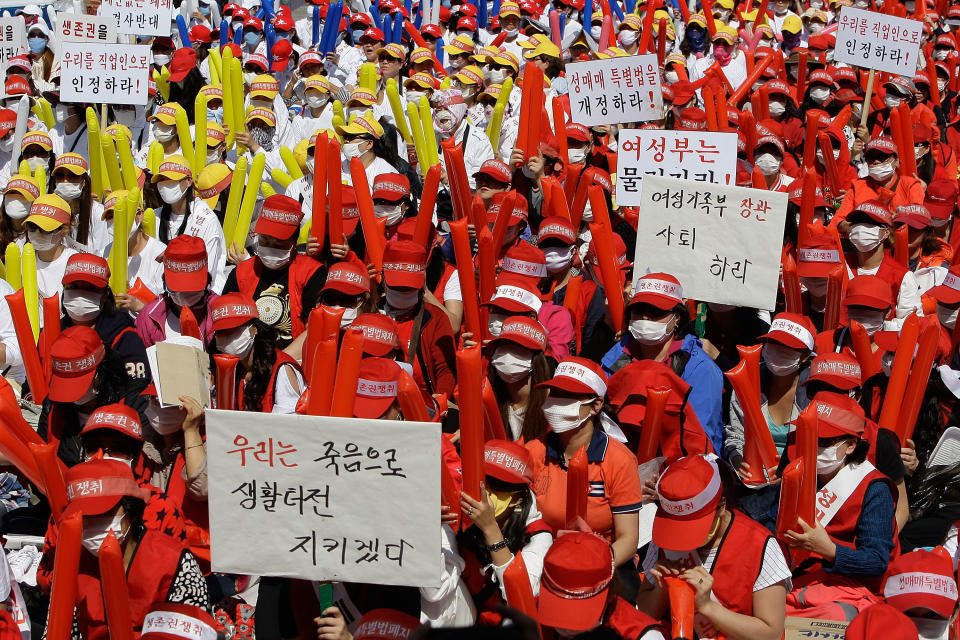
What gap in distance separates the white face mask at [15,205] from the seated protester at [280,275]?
2.01 metres

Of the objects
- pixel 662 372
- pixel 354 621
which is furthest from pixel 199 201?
pixel 354 621

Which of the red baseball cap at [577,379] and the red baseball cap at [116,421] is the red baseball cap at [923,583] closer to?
the red baseball cap at [577,379]

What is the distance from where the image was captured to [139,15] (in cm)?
1068

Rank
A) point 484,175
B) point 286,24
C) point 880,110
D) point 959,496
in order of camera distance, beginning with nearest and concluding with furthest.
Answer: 1. point 959,496
2. point 484,175
3. point 880,110
4. point 286,24

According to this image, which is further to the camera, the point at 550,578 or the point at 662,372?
the point at 662,372

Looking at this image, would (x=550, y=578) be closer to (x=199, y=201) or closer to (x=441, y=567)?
(x=441, y=567)

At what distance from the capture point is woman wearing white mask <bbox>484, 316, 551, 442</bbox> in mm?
4746

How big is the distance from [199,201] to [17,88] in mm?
4134

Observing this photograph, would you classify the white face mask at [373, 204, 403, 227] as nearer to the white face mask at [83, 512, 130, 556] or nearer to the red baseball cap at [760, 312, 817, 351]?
the red baseball cap at [760, 312, 817, 351]

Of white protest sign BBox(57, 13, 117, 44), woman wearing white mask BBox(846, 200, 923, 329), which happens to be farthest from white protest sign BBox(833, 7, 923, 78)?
white protest sign BBox(57, 13, 117, 44)

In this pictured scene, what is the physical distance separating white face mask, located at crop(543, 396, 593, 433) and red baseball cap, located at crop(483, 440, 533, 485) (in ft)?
1.45

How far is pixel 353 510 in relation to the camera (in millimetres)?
3457

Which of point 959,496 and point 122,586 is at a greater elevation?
point 122,586

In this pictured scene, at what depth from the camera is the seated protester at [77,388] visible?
4.93 metres
